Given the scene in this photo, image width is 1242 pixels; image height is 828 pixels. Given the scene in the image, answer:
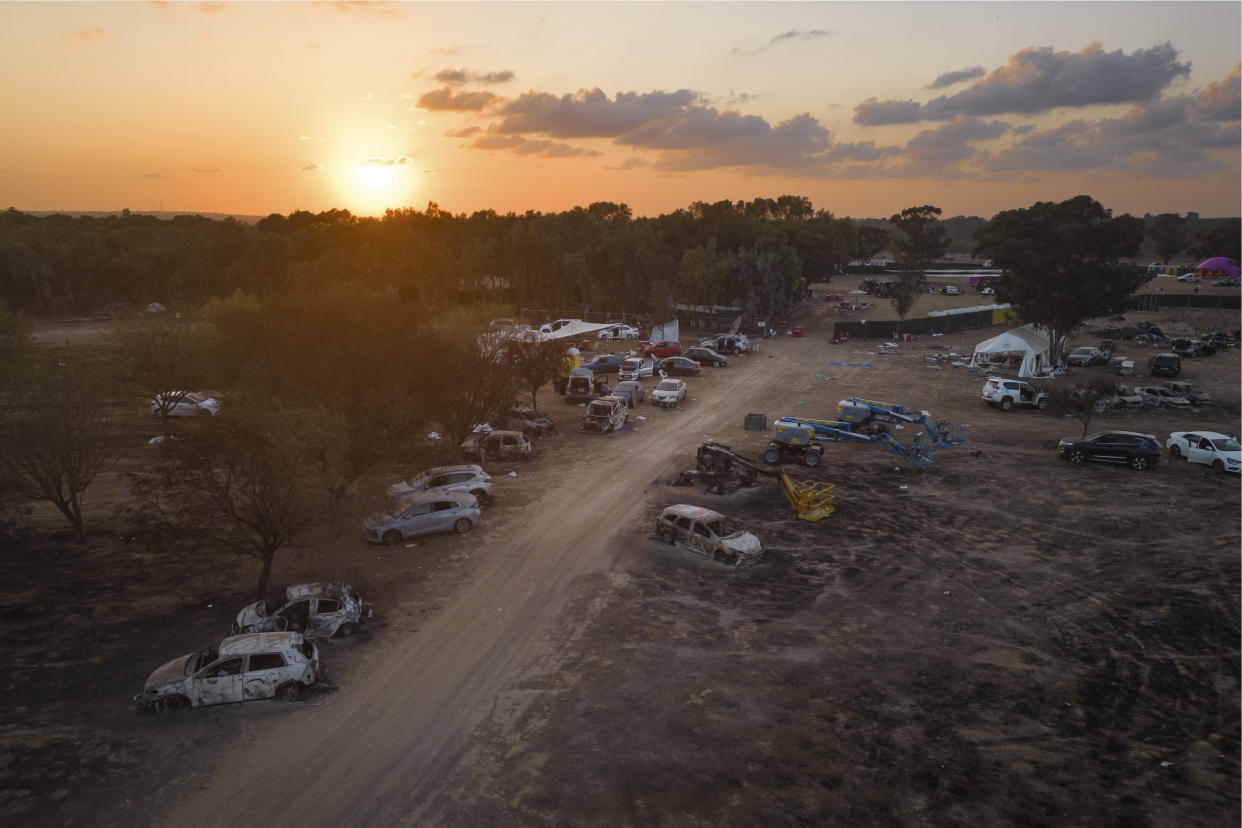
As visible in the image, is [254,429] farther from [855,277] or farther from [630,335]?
[855,277]

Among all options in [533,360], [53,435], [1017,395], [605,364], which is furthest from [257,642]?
[1017,395]

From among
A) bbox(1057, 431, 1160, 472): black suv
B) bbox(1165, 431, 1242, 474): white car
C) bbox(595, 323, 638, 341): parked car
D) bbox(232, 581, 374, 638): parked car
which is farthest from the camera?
bbox(595, 323, 638, 341): parked car

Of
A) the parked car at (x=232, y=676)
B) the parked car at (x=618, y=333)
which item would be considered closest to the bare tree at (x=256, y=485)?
the parked car at (x=232, y=676)

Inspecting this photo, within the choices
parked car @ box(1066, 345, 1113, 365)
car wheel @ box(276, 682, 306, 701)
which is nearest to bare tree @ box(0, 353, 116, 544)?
car wheel @ box(276, 682, 306, 701)

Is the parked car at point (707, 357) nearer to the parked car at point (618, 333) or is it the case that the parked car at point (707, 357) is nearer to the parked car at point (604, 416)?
the parked car at point (618, 333)

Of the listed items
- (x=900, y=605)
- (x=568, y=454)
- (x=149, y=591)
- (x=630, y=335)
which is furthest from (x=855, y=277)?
(x=149, y=591)

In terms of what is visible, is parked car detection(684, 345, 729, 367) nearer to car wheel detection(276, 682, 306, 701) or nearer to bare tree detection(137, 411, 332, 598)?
bare tree detection(137, 411, 332, 598)
